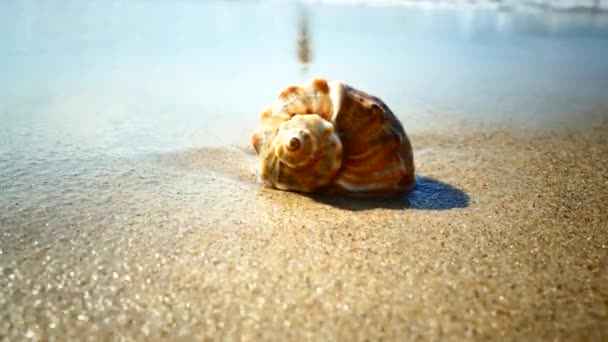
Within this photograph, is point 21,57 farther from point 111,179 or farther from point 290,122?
point 290,122

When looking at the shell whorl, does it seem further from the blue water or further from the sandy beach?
the blue water

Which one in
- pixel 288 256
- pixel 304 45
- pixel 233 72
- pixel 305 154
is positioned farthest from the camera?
pixel 304 45

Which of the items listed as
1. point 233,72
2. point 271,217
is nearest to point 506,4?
point 233,72

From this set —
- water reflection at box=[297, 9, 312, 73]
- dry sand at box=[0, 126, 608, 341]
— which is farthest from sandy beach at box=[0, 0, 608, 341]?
water reflection at box=[297, 9, 312, 73]

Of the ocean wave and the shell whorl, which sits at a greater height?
the ocean wave

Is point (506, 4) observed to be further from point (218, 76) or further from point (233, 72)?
point (218, 76)

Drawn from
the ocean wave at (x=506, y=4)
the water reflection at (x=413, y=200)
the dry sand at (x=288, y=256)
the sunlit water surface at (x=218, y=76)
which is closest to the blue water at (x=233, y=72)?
the sunlit water surface at (x=218, y=76)
